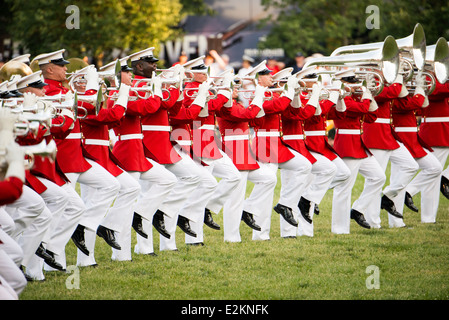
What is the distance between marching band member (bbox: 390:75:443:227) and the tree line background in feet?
Result: 34.4

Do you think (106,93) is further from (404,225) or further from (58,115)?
(404,225)

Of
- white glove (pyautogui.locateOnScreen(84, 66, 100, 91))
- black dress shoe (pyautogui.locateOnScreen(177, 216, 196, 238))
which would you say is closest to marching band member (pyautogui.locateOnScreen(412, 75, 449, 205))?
black dress shoe (pyautogui.locateOnScreen(177, 216, 196, 238))

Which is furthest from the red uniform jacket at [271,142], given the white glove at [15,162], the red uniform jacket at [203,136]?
the white glove at [15,162]

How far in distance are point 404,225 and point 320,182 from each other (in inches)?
63.9

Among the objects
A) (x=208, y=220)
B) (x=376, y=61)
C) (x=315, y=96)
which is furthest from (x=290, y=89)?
(x=208, y=220)

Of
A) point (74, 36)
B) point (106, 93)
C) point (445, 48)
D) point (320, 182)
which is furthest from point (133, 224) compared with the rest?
point (74, 36)

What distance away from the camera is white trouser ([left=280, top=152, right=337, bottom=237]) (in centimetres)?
1036

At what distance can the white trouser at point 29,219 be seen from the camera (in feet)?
23.9

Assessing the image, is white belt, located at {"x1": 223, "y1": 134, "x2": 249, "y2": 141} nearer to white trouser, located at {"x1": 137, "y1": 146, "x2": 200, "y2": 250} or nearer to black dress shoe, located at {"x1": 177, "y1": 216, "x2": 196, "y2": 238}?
white trouser, located at {"x1": 137, "y1": 146, "x2": 200, "y2": 250}

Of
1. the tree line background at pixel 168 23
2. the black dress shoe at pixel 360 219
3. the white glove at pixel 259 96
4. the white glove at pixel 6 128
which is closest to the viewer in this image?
the white glove at pixel 6 128

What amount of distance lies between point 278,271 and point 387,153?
341 cm

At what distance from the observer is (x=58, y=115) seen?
25.7 ft

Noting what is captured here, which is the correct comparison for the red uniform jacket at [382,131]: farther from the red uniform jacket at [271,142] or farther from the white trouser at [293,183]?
the red uniform jacket at [271,142]

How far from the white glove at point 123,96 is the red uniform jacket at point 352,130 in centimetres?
330
